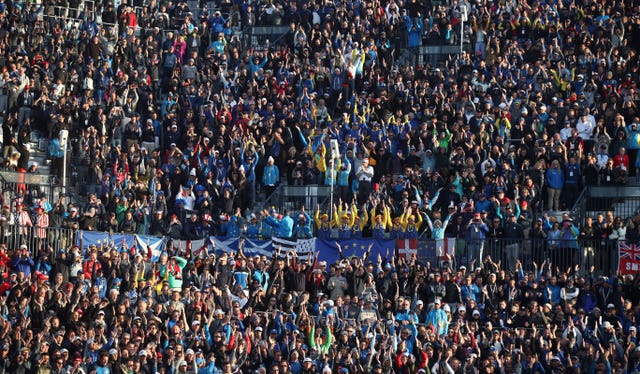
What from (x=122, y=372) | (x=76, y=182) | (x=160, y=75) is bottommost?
(x=122, y=372)

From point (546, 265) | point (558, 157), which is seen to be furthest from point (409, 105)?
point (546, 265)

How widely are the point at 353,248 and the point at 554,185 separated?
5.22 meters

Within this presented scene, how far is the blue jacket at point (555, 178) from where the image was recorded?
40375 mm

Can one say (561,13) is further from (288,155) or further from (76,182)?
(76,182)

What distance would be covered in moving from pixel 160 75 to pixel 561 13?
1160 centimetres

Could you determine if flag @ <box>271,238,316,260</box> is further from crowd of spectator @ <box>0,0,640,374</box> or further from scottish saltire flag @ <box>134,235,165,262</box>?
scottish saltire flag @ <box>134,235,165,262</box>

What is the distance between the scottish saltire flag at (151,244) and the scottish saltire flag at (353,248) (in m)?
3.85

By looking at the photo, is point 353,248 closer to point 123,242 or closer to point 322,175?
point 322,175

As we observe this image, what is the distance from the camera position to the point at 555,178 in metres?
40.4

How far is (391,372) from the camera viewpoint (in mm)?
34844

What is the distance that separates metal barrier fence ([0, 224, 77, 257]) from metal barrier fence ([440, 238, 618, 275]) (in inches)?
330

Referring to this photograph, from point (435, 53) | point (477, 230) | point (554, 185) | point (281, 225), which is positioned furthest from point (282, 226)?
point (435, 53)

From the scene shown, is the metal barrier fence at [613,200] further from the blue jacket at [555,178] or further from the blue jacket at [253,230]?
the blue jacket at [253,230]

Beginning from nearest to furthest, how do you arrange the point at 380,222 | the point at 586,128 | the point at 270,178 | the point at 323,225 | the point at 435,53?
the point at 380,222
the point at 323,225
the point at 586,128
the point at 270,178
the point at 435,53
